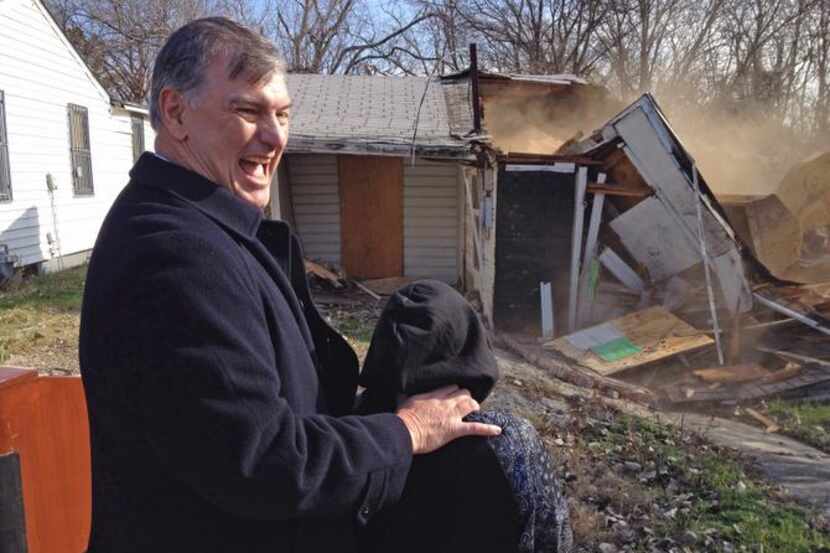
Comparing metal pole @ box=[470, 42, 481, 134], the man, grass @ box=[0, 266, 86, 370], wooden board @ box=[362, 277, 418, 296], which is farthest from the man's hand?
wooden board @ box=[362, 277, 418, 296]

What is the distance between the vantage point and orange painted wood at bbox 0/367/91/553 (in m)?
1.88

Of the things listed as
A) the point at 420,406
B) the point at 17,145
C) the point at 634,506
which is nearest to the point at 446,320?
the point at 420,406

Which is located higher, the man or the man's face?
the man's face

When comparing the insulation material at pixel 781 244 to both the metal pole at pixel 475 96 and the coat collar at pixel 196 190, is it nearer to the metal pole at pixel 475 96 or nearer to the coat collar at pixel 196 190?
the metal pole at pixel 475 96

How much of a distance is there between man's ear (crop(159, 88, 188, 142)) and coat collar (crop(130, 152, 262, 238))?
6cm

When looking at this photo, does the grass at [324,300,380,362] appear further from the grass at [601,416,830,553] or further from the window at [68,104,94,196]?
the window at [68,104,94,196]

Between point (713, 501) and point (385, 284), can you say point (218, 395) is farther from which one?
point (385, 284)

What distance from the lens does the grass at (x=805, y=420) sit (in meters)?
5.74

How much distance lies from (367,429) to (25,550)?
1.12 metres

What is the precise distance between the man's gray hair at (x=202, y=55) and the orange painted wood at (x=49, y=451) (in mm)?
1050

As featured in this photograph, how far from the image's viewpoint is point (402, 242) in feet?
41.8

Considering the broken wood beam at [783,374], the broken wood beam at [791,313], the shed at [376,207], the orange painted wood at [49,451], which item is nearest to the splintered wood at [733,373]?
the broken wood beam at [783,374]

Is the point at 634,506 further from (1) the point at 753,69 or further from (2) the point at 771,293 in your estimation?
(1) the point at 753,69

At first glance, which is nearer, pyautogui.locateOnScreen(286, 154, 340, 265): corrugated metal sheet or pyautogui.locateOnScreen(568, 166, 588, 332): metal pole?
pyautogui.locateOnScreen(568, 166, 588, 332): metal pole
